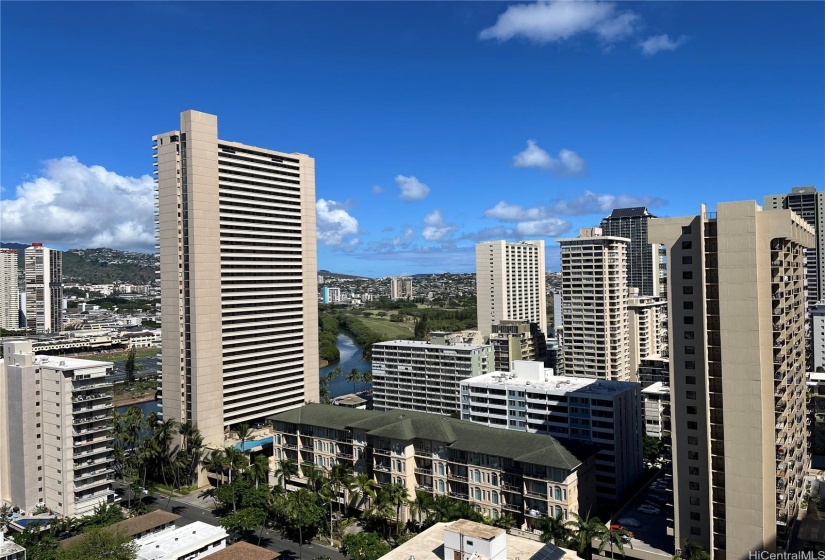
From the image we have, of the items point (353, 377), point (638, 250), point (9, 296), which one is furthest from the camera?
point (9, 296)

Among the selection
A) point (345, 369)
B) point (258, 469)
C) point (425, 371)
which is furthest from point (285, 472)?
point (345, 369)

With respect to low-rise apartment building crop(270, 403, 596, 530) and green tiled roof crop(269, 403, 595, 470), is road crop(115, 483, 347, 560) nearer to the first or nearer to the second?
low-rise apartment building crop(270, 403, 596, 530)

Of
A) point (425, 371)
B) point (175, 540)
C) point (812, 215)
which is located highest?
point (812, 215)

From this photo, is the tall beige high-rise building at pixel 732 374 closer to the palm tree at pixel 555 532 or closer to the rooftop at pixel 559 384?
the palm tree at pixel 555 532

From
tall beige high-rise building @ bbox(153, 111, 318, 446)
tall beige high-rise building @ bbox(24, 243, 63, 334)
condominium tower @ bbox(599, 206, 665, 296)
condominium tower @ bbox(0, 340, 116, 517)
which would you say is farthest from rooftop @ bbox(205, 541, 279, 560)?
tall beige high-rise building @ bbox(24, 243, 63, 334)

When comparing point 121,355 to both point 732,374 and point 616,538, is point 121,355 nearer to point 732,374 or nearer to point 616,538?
point 616,538

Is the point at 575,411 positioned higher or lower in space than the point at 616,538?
higher
